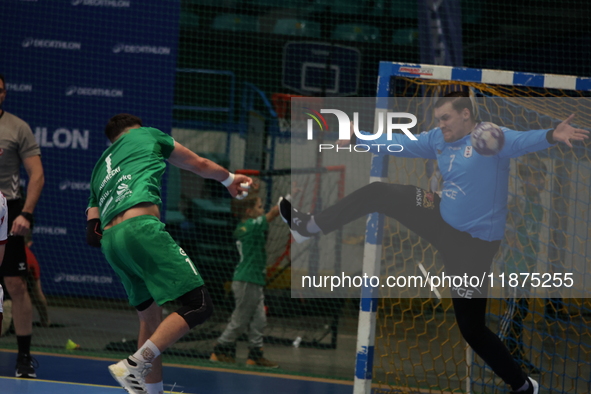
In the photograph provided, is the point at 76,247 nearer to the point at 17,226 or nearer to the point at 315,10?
the point at 17,226

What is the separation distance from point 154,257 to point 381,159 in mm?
1672

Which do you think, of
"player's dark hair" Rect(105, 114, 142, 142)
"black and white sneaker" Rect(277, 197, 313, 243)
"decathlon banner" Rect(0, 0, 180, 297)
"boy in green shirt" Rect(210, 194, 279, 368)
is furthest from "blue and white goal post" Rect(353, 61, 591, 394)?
"decathlon banner" Rect(0, 0, 180, 297)

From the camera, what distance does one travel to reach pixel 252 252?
6844mm

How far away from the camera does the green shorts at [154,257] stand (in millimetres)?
3752

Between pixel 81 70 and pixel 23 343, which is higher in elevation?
pixel 81 70

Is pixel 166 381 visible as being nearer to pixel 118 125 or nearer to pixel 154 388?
pixel 154 388

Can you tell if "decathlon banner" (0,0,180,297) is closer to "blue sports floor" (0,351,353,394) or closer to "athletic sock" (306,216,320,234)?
"blue sports floor" (0,351,353,394)

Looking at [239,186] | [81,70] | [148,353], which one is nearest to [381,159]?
[239,186]

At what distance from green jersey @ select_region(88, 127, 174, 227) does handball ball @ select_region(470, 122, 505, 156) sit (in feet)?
6.20

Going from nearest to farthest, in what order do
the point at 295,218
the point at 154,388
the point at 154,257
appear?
1. the point at 154,257
2. the point at 154,388
3. the point at 295,218

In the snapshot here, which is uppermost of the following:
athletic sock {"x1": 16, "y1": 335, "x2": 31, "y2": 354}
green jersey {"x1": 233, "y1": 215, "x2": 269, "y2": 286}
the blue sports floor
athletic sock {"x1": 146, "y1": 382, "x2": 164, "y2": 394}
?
green jersey {"x1": 233, "y1": 215, "x2": 269, "y2": 286}

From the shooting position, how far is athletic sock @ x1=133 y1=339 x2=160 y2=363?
360 centimetres

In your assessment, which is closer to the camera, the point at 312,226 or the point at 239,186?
the point at 239,186

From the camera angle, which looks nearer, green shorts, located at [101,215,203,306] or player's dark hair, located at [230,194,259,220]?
green shorts, located at [101,215,203,306]
